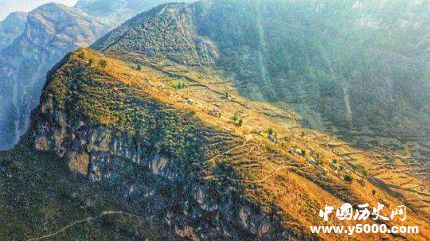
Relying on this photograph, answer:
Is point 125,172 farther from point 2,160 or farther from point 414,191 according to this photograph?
point 414,191

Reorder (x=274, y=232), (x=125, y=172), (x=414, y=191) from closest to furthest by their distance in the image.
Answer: (x=274, y=232) → (x=125, y=172) → (x=414, y=191)

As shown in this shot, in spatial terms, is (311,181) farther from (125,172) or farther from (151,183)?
(125,172)

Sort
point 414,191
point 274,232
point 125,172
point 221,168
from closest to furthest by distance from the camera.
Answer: point 274,232
point 221,168
point 125,172
point 414,191

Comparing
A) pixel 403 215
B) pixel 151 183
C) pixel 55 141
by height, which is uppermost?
pixel 55 141

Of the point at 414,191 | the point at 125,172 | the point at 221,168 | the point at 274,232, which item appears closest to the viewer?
the point at 274,232

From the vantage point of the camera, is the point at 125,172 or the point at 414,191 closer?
the point at 125,172

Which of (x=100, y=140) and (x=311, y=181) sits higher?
(x=100, y=140)

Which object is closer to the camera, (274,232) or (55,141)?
(274,232)

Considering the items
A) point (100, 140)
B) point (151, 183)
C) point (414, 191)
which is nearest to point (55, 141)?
A: point (100, 140)

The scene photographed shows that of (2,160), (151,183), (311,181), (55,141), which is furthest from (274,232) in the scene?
(2,160)
